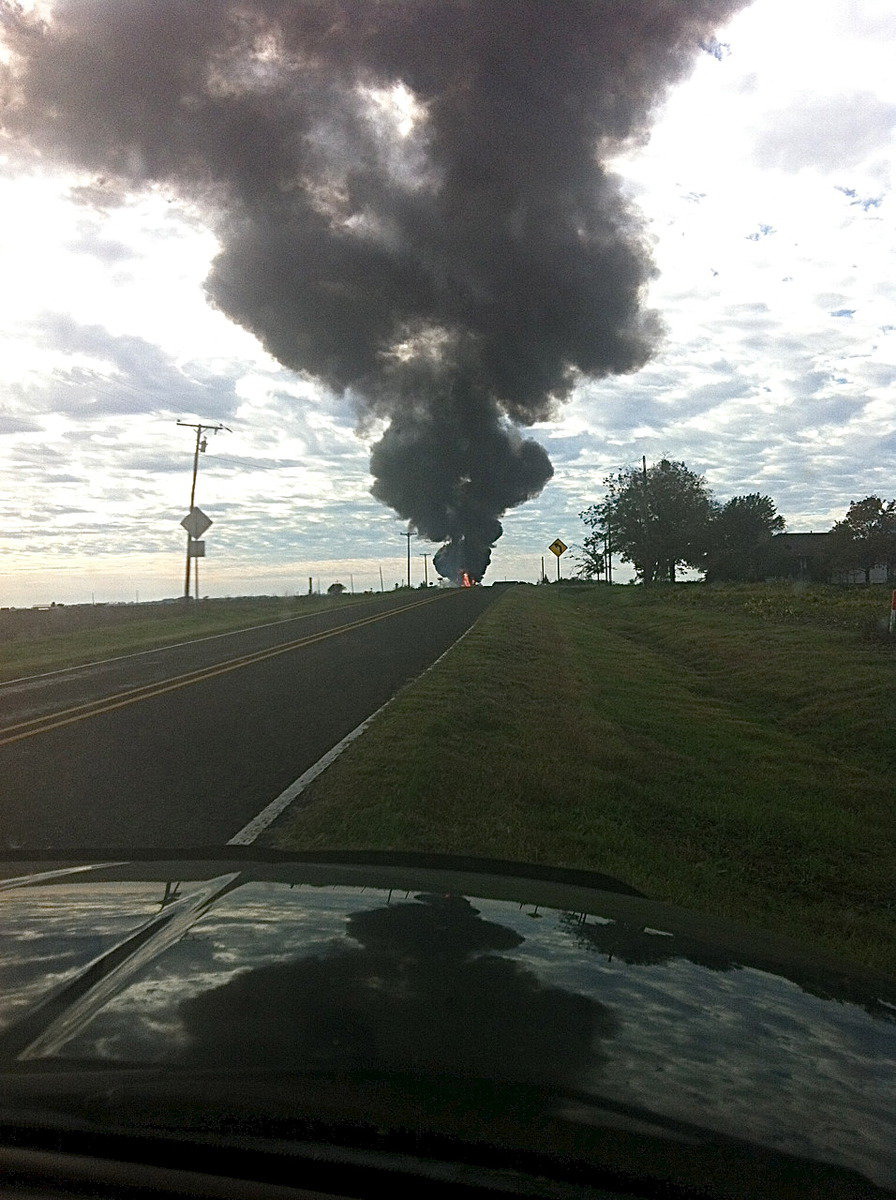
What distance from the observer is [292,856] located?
479 cm

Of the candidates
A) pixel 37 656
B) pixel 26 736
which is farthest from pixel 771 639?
pixel 37 656

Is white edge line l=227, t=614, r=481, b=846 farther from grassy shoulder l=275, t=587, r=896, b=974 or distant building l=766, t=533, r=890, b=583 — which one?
distant building l=766, t=533, r=890, b=583

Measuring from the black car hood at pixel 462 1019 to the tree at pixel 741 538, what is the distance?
72.8 metres

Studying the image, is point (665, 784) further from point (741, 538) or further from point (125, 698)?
point (741, 538)

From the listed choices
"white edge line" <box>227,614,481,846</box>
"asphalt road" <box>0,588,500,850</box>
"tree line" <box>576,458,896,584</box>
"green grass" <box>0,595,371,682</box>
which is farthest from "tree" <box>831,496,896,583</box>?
"white edge line" <box>227,614,481,846</box>

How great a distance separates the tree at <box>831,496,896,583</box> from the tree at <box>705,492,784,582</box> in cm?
1061

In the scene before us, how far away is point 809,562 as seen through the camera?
85938mm

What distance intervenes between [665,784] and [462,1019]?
21.9 ft

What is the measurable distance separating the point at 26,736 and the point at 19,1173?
381 inches

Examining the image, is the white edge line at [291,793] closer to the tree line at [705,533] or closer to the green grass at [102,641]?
the green grass at [102,641]

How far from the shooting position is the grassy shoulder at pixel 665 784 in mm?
6168

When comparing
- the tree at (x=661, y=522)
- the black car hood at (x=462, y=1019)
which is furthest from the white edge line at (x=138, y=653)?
the tree at (x=661, y=522)

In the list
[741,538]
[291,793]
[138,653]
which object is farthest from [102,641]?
[741,538]

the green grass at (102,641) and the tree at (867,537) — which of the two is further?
the tree at (867,537)
